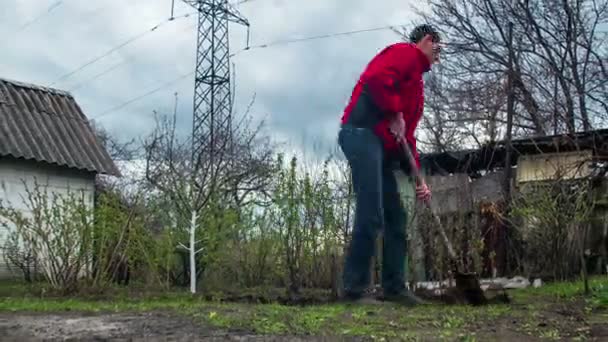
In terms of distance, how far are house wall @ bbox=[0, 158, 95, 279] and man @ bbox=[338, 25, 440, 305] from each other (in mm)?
8018

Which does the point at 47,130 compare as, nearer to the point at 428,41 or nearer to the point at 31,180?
the point at 31,180

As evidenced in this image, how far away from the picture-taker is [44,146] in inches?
515

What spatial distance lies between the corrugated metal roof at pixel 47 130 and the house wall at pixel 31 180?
0.84 feet

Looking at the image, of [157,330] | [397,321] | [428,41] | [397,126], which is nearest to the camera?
[157,330]

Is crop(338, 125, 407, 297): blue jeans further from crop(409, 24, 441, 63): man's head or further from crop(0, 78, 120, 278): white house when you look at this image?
crop(0, 78, 120, 278): white house

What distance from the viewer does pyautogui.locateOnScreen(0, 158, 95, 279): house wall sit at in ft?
39.6

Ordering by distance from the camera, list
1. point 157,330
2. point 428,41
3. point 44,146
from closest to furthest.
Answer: point 157,330
point 428,41
point 44,146

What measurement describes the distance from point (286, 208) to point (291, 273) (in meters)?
0.71

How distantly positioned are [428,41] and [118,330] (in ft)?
9.17

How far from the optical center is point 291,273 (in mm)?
7402

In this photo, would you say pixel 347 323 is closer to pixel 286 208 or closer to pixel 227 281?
pixel 286 208

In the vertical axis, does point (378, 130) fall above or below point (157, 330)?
above

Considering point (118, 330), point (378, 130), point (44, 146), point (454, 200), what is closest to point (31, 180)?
point (44, 146)

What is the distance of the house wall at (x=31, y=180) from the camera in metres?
12.1
